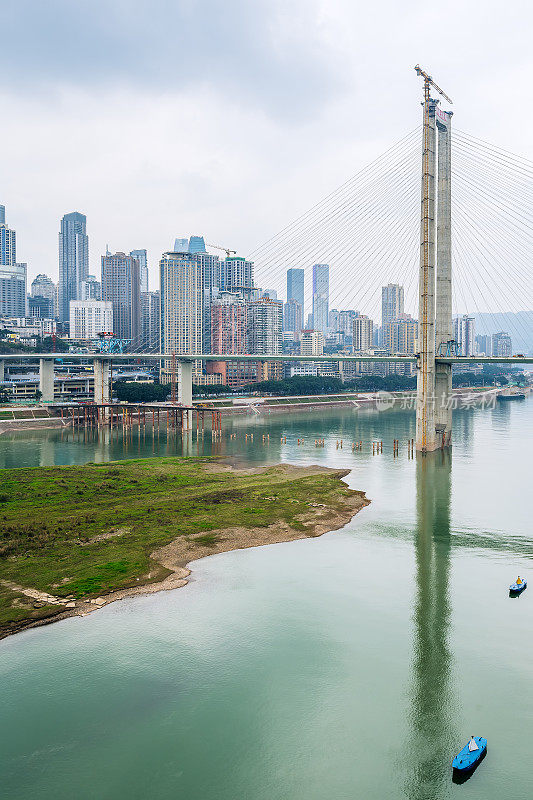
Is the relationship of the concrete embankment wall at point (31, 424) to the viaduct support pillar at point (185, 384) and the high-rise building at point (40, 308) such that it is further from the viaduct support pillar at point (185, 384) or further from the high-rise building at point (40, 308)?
the high-rise building at point (40, 308)

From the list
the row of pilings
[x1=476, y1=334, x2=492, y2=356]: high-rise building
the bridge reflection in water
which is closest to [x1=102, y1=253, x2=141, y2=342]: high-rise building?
[x1=476, y1=334, x2=492, y2=356]: high-rise building

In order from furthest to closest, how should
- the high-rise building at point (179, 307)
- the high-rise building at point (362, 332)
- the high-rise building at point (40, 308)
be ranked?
1. the high-rise building at point (40, 308)
2. the high-rise building at point (362, 332)
3. the high-rise building at point (179, 307)

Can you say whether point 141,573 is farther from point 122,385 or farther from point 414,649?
point 122,385

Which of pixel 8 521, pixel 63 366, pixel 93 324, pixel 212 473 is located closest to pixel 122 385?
pixel 63 366

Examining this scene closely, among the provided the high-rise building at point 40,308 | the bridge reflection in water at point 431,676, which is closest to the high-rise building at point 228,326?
the bridge reflection in water at point 431,676

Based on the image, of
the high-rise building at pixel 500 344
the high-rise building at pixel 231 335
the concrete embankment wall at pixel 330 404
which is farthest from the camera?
the high-rise building at pixel 500 344

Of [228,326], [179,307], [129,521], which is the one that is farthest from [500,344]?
[129,521]
